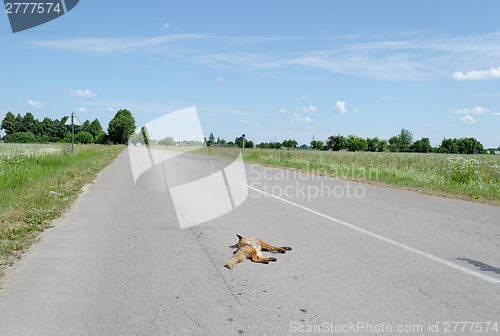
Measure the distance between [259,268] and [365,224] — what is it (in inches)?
136

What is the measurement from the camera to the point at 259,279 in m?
4.22

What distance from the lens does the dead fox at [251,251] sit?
476 centimetres

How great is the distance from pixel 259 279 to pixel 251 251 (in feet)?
2.45

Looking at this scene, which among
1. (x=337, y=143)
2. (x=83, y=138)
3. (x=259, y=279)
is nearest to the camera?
(x=259, y=279)

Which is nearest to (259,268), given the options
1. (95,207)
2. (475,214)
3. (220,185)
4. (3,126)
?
(95,207)

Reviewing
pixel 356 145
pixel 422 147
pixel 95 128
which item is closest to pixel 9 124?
pixel 95 128

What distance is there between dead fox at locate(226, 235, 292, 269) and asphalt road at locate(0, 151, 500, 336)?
0.12 m

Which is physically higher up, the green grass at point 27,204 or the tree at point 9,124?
the tree at point 9,124

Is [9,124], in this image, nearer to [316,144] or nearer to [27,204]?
[316,144]

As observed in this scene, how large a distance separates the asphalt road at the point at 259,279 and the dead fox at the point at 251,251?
116 millimetres

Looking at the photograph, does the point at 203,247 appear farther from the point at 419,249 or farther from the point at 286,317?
the point at 419,249

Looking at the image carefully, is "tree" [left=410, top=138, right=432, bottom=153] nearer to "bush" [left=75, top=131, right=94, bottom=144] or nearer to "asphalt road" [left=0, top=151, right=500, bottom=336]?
"bush" [left=75, top=131, right=94, bottom=144]

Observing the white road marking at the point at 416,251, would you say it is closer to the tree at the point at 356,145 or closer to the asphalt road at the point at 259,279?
the asphalt road at the point at 259,279

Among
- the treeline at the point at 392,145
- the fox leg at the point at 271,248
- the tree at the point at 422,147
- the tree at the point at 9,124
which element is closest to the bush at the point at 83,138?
the tree at the point at 9,124
